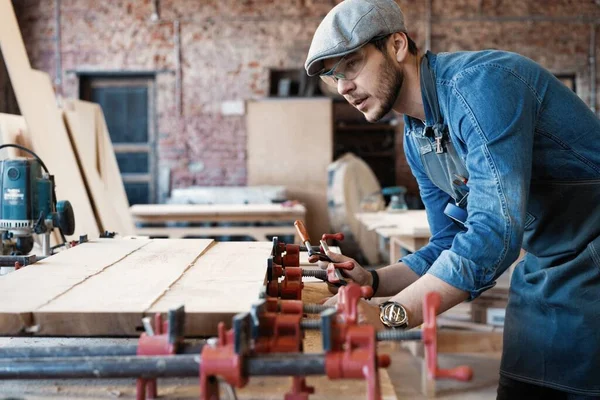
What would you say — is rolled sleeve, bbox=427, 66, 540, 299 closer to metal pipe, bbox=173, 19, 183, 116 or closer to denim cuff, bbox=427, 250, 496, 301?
denim cuff, bbox=427, 250, 496, 301

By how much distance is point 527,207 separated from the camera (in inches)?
57.5

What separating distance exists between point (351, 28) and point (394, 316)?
60cm

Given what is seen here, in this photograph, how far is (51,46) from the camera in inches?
279

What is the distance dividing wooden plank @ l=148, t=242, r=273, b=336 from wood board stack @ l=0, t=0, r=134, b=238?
5.68ft

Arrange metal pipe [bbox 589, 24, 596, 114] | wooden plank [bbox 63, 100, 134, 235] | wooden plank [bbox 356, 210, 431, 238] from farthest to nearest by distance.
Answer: metal pipe [bbox 589, 24, 596, 114] → wooden plank [bbox 63, 100, 134, 235] → wooden plank [bbox 356, 210, 431, 238]

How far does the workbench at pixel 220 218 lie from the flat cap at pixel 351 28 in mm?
3654

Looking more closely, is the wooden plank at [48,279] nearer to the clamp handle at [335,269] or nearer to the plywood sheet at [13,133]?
the clamp handle at [335,269]

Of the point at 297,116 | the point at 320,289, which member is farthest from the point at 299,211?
the point at 320,289

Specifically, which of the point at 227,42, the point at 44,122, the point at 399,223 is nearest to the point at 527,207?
the point at 399,223

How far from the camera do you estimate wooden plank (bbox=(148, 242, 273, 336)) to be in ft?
3.36

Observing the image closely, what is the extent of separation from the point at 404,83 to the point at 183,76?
5.87 m

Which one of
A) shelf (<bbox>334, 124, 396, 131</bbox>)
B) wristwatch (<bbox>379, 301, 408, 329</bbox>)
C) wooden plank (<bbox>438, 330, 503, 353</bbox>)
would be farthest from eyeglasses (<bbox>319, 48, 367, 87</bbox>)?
shelf (<bbox>334, 124, 396, 131</bbox>)

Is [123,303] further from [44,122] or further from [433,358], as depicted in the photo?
[44,122]

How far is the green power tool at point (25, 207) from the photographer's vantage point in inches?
81.5
